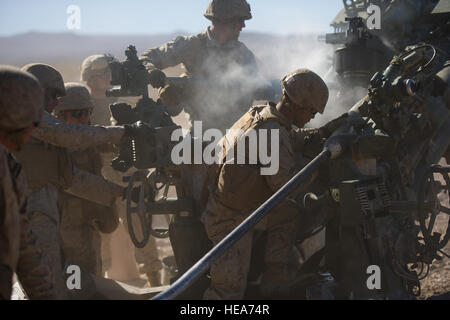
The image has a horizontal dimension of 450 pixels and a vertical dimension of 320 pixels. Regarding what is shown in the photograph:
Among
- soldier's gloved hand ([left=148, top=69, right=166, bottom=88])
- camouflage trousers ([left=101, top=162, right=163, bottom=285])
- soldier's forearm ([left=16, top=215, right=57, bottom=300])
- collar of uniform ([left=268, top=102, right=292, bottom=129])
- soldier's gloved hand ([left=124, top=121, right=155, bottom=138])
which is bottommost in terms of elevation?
camouflage trousers ([left=101, top=162, right=163, bottom=285])

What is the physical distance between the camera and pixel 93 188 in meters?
5.33

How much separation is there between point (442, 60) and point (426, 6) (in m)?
1.18

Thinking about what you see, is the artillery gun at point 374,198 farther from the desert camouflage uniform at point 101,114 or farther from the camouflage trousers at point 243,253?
the desert camouflage uniform at point 101,114

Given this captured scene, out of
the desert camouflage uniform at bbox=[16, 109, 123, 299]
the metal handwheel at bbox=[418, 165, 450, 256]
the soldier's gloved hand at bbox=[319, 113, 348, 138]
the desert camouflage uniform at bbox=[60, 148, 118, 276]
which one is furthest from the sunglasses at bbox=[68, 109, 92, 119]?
the metal handwheel at bbox=[418, 165, 450, 256]

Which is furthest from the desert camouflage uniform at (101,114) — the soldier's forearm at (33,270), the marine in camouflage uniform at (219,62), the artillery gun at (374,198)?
the soldier's forearm at (33,270)

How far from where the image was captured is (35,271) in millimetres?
3080

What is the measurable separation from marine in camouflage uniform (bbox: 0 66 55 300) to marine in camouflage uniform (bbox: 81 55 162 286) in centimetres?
404

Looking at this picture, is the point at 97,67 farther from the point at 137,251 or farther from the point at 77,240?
the point at 77,240

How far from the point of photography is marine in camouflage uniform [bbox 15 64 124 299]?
4359 millimetres

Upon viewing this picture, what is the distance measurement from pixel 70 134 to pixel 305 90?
167 centimetres

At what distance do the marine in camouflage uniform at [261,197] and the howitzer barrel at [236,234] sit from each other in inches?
8.5

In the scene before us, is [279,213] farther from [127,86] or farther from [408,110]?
[127,86]

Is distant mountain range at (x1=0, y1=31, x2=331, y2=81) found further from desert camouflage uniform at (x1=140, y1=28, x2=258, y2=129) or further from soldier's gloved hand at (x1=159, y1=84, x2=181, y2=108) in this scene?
soldier's gloved hand at (x1=159, y1=84, x2=181, y2=108)

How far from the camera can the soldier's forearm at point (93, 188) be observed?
5301 mm
